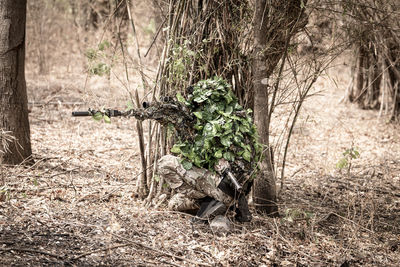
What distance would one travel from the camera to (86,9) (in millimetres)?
12891

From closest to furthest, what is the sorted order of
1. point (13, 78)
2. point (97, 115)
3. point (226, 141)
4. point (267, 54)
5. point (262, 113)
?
point (97, 115) → point (226, 141) → point (262, 113) → point (267, 54) → point (13, 78)

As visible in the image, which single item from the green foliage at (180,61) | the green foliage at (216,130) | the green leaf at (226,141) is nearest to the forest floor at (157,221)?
the green foliage at (216,130)

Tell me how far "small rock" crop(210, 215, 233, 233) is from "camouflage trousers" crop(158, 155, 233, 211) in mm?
138

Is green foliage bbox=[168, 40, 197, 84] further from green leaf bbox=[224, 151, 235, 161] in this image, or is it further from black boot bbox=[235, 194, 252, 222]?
black boot bbox=[235, 194, 252, 222]

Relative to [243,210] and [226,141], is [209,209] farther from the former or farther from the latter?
[226,141]

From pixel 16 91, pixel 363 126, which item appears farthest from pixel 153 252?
pixel 363 126

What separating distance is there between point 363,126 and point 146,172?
6.15 meters

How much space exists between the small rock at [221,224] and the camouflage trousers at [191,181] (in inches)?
5.4

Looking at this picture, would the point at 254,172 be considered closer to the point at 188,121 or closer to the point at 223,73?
the point at 188,121

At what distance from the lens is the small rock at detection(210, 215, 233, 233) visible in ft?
12.2

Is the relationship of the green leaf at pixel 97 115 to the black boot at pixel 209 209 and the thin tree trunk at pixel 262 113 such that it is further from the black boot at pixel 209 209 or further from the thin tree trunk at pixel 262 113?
the thin tree trunk at pixel 262 113

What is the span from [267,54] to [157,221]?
1983 millimetres

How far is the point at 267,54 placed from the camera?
4387 mm

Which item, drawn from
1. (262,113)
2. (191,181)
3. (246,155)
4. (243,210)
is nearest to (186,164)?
(191,181)
